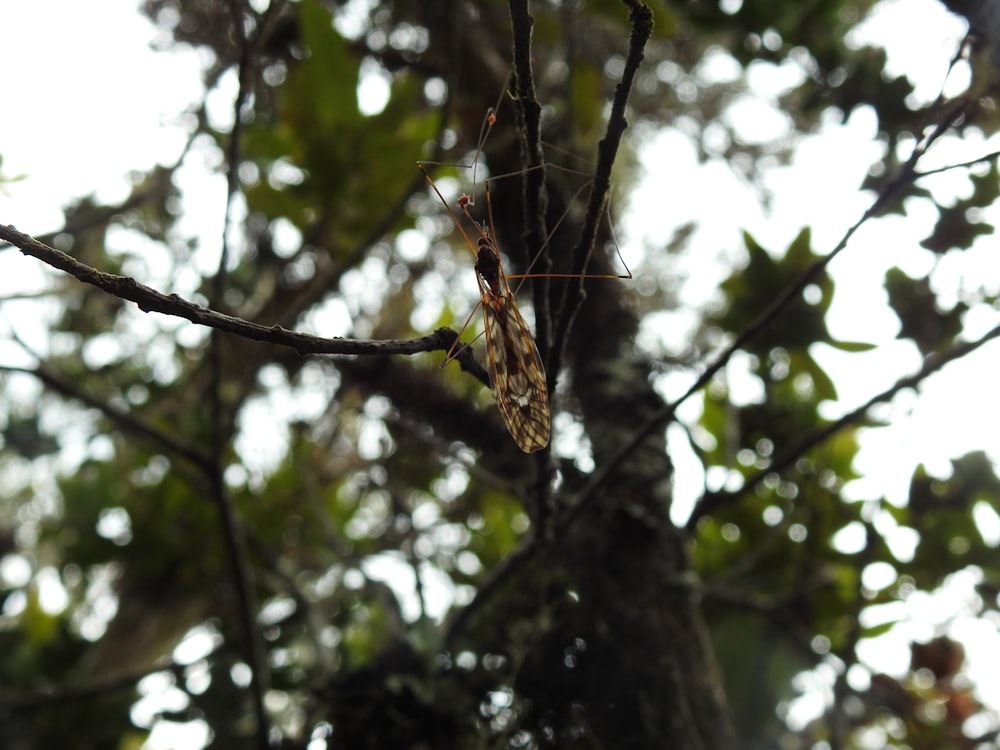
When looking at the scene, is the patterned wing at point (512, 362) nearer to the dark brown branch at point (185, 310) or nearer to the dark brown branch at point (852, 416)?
the dark brown branch at point (185, 310)

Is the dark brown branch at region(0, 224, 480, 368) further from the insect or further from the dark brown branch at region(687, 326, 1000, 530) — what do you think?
the dark brown branch at region(687, 326, 1000, 530)

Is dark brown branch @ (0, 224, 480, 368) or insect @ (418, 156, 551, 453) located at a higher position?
insect @ (418, 156, 551, 453)

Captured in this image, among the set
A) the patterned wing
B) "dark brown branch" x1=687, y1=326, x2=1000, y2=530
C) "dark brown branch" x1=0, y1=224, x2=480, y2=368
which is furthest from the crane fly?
"dark brown branch" x1=687, y1=326, x2=1000, y2=530

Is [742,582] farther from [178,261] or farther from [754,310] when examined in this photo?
[178,261]

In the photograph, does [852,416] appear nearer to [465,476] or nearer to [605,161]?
[605,161]

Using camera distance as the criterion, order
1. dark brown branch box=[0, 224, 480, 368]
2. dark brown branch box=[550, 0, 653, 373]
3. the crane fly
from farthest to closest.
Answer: the crane fly → dark brown branch box=[550, 0, 653, 373] → dark brown branch box=[0, 224, 480, 368]

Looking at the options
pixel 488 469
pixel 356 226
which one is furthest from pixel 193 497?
pixel 488 469
